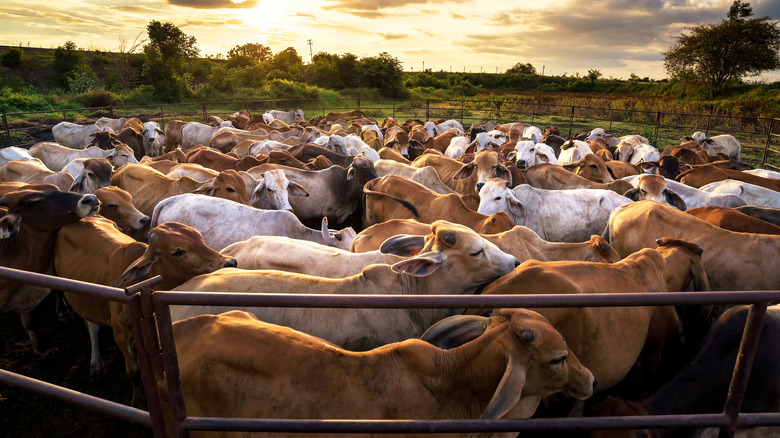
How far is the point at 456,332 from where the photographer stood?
286cm

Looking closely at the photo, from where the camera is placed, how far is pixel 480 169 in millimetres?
7922

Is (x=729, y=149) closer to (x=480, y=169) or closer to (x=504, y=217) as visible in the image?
(x=480, y=169)

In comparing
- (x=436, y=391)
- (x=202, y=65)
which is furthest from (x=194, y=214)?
(x=202, y=65)

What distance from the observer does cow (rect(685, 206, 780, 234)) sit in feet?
16.4

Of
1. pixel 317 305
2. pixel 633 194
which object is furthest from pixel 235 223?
pixel 633 194

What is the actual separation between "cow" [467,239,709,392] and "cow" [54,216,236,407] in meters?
2.53

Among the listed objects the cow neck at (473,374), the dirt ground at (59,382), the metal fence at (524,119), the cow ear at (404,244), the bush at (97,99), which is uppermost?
the bush at (97,99)

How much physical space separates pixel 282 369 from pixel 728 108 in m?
35.8

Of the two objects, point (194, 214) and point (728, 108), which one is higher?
point (728, 108)

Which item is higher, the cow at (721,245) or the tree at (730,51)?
the tree at (730,51)

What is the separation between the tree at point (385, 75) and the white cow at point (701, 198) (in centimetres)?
3418

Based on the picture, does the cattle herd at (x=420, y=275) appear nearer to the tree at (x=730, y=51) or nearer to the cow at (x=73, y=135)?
the cow at (x=73, y=135)

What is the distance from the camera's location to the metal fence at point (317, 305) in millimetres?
1669

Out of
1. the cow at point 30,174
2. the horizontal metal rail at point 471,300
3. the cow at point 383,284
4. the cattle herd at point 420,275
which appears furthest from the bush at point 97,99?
the horizontal metal rail at point 471,300
